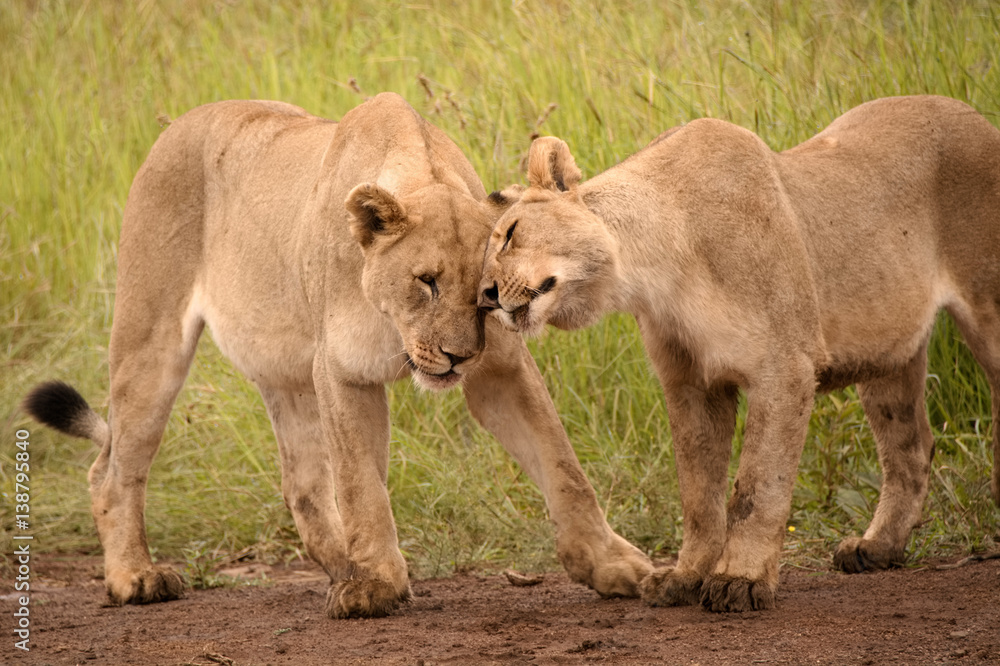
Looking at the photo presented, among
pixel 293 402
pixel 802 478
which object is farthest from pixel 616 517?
pixel 293 402

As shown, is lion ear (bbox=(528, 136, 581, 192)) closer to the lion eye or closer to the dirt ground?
the lion eye

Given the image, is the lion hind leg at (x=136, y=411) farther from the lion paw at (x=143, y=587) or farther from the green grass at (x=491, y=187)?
the green grass at (x=491, y=187)

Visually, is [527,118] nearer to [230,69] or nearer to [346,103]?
[346,103]

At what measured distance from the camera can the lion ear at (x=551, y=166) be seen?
12.3ft

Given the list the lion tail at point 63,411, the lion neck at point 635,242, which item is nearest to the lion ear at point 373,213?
the lion neck at point 635,242

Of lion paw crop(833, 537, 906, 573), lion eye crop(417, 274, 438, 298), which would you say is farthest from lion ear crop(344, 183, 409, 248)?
lion paw crop(833, 537, 906, 573)

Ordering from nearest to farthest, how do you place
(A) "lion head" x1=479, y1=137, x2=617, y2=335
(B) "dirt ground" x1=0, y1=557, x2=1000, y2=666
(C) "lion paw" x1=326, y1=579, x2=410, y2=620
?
1. (B) "dirt ground" x1=0, y1=557, x2=1000, y2=666
2. (A) "lion head" x1=479, y1=137, x2=617, y2=335
3. (C) "lion paw" x1=326, y1=579, x2=410, y2=620

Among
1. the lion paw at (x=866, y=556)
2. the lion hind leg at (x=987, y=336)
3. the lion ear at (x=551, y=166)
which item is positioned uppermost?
the lion ear at (x=551, y=166)

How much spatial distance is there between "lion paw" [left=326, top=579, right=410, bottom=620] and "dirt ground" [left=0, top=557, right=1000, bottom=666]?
4cm

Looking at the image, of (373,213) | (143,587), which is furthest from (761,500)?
(143,587)

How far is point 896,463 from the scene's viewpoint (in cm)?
476

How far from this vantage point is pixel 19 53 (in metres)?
11.1

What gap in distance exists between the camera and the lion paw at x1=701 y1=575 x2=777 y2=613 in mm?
3734

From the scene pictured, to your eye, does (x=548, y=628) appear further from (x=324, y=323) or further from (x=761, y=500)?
(x=324, y=323)
